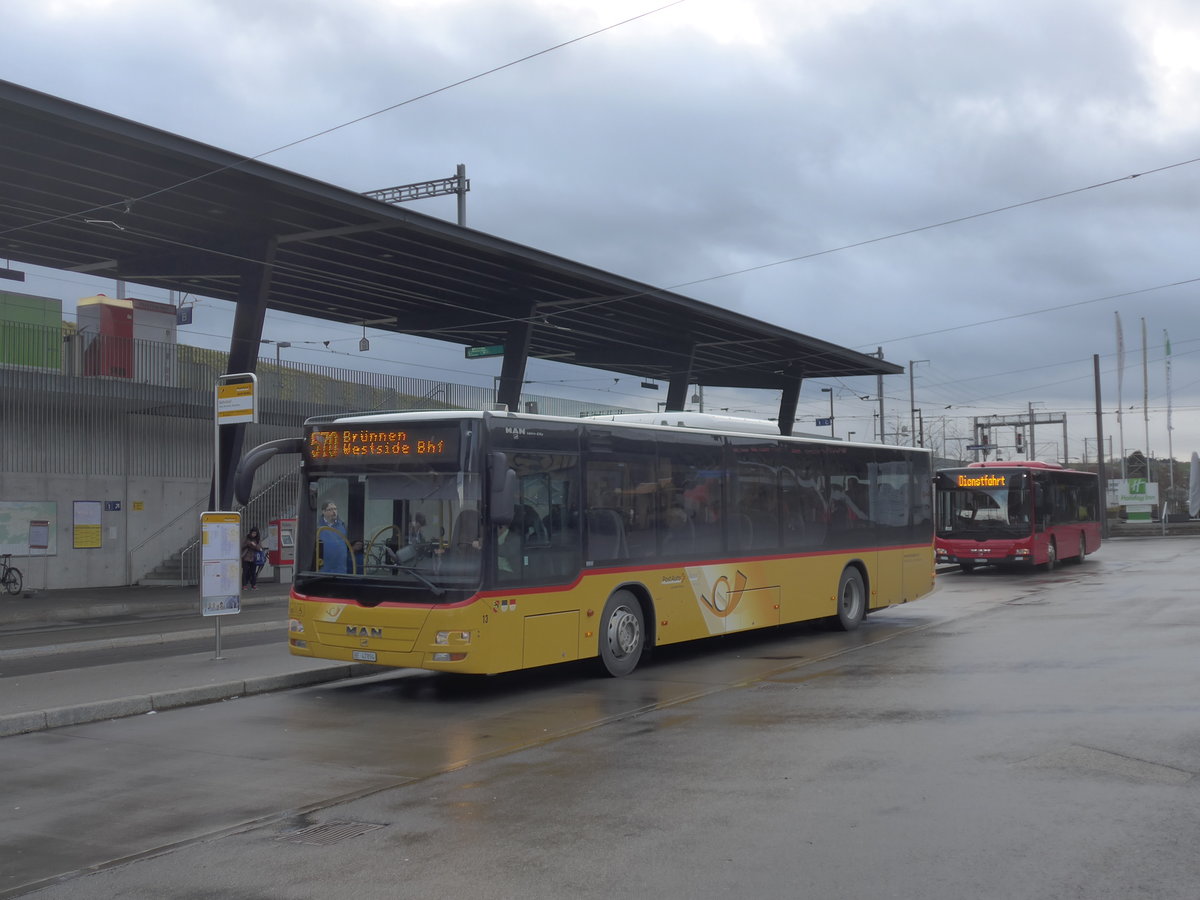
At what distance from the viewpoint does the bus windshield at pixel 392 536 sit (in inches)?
439

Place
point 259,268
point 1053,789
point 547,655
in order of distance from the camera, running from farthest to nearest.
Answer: point 259,268 < point 547,655 < point 1053,789

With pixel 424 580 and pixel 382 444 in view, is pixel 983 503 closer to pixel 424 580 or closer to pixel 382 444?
pixel 382 444

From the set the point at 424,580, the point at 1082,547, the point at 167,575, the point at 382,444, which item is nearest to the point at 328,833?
the point at 424,580

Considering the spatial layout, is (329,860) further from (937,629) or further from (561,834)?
(937,629)

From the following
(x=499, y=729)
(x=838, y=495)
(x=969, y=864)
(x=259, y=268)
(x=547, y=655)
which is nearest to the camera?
(x=969, y=864)

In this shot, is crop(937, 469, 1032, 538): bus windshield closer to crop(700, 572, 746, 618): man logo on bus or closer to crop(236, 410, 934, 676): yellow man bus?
crop(236, 410, 934, 676): yellow man bus

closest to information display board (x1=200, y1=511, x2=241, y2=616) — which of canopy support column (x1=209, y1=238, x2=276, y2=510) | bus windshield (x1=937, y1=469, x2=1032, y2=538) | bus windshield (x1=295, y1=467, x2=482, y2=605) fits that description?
bus windshield (x1=295, y1=467, x2=482, y2=605)

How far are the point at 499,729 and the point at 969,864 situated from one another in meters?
5.11

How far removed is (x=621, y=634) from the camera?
12.9 metres

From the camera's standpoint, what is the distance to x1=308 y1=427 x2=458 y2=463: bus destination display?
448 inches

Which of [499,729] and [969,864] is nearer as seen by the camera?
[969,864]

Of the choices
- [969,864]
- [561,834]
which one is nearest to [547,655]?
[561,834]

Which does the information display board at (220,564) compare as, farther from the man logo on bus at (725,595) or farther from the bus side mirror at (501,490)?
the man logo on bus at (725,595)

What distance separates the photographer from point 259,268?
86.0ft
